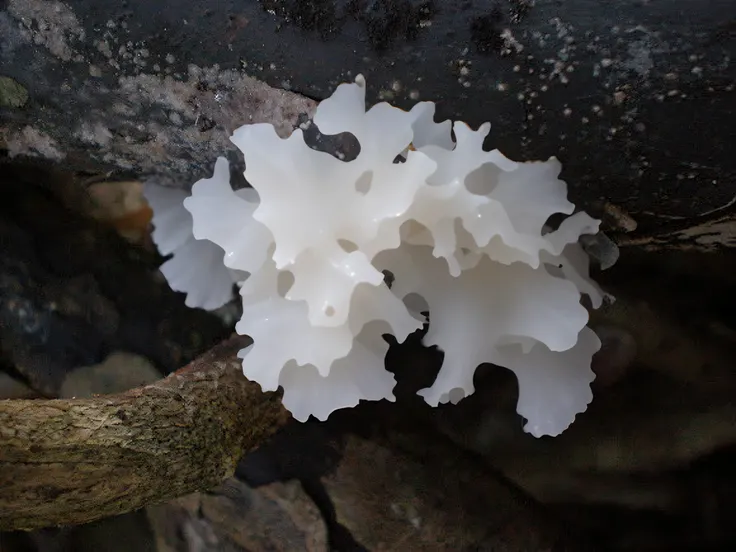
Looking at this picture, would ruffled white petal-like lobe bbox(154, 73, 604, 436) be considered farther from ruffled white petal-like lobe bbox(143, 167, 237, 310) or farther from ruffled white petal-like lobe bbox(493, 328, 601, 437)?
ruffled white petal-like lobe bbox(143, 167, 237, 310)

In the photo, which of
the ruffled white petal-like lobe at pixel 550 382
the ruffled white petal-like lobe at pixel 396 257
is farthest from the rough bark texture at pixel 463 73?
the ruffled white petal-like lobe at pixel 550 382

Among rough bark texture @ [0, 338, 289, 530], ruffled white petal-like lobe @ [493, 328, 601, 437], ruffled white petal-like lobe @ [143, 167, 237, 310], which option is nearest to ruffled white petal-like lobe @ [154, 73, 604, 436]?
ruffled white petal-like lobe @ [493, 328, 601, 437]

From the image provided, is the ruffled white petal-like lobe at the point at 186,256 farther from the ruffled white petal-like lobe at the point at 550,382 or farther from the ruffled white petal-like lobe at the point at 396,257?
the ruffled white petal-like lobe at the point at 550,382

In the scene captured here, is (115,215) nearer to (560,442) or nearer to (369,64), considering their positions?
(369,64)

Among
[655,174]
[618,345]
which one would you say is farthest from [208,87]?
[618,345]

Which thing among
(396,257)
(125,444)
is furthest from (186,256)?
(396,257)

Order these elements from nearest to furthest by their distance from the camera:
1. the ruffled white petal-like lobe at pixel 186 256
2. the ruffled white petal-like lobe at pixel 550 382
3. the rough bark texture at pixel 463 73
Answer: the rough bark texture at pixel 463 73, the ruffled white petal-like lobe at pixel 550 382, the ruffled white petal-like lobe at pixel 186 256

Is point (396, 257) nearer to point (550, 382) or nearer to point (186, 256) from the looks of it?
point (550, 382)
